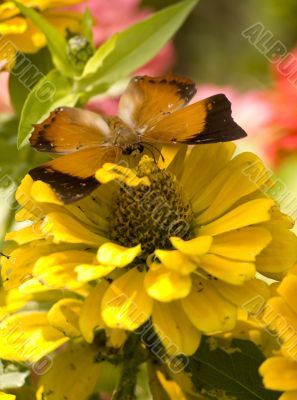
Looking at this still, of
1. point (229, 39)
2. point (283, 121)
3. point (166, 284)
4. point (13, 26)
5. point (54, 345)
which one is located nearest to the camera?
point (166, 284)

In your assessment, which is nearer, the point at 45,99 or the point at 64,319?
the point at 64,319

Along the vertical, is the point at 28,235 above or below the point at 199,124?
below

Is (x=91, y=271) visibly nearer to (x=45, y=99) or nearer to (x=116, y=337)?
(x=116, y=337)

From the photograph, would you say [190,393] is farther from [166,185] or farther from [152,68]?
[152,68]

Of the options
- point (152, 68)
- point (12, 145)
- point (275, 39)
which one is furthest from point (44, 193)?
point (275, 39)

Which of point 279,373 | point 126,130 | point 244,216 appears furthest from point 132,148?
point 279,373

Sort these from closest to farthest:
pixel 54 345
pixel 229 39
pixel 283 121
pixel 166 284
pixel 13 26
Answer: pixel 166 284 < pixel 54 345 < pixel 13 26 < pixel 283 121 < pixel 229 39
